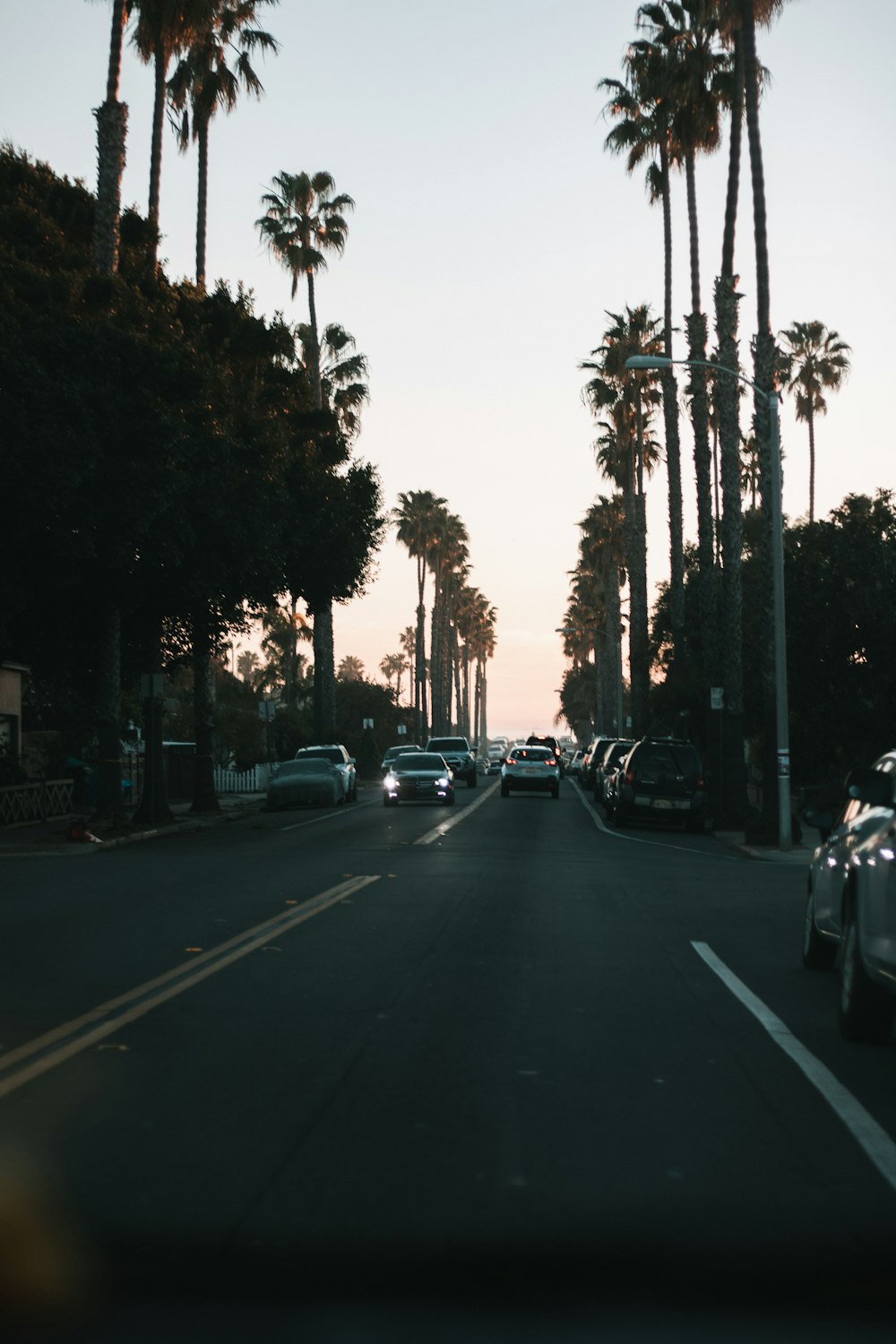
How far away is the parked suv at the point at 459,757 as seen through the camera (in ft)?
193

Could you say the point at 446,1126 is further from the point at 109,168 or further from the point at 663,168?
the point at 663,168

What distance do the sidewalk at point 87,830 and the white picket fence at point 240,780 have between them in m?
14.6

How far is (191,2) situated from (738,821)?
21.2 meters

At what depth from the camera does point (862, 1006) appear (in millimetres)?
8609

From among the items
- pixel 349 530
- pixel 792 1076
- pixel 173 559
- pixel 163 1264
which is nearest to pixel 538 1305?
pixel 163 1264

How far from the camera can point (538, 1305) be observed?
472 centimetres

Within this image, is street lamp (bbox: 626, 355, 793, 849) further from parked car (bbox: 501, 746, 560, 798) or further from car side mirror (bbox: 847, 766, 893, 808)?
parked car (bbox: 501, 746, 560, 798)

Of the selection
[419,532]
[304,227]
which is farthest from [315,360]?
[419,532]

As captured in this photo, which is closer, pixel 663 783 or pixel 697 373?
pixel 663 783

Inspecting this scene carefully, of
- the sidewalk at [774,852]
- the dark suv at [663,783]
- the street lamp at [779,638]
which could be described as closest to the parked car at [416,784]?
the dark suv at [663,783]

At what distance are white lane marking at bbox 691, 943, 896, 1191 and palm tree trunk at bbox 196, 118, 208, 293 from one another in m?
32.0

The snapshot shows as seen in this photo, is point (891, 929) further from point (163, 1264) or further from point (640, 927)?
point (640, 927)

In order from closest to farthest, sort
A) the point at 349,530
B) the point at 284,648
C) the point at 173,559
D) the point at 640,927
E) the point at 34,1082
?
the point at 34,1082 → the point at 640,927 → the point at 173,559 → the point at 349,530 → the point at 284,648

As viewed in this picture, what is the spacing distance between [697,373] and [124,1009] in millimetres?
37206
